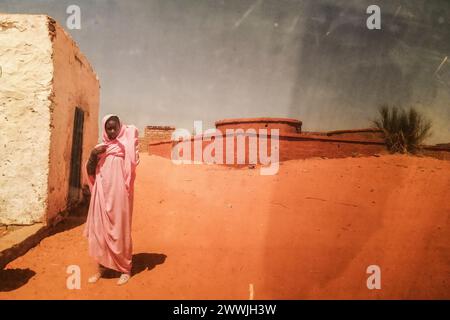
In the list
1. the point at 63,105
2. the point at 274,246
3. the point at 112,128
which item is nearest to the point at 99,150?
the point at 112,128

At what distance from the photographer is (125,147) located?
331cm

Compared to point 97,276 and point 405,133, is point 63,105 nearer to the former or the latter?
point 97,276

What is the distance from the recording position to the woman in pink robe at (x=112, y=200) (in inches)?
127

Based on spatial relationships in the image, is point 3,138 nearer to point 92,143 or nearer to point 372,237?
point 92,143

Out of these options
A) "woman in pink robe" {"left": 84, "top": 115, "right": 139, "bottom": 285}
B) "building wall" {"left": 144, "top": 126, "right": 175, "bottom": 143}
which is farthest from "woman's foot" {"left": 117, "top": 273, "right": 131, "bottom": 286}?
"building wall" {"left": 144, "top": 126, "right": 175, "bottom": 143}

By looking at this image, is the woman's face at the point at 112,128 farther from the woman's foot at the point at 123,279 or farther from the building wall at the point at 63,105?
the building wall at the point at 63,105

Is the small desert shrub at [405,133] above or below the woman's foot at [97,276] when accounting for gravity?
above

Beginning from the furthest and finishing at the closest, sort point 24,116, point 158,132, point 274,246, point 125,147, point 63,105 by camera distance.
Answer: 1. point 158,132
2. point 63,105
3. point 24,116
4. point 274,246
5. point 125,147

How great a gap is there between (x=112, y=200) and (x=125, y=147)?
59 centimetres

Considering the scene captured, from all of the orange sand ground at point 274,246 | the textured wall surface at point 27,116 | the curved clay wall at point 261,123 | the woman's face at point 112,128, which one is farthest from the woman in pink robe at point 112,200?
the curved clay wall at point 261,123

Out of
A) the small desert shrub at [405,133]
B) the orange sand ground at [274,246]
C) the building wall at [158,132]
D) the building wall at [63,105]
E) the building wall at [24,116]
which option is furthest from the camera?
the building wall at [158,132]

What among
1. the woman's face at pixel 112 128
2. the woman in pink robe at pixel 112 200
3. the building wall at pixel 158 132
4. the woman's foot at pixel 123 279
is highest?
the building wall at pixel 158 132

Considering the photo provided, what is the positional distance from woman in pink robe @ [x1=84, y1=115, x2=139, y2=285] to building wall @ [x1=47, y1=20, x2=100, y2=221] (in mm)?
1797

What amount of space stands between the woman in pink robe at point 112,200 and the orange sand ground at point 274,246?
29cm
